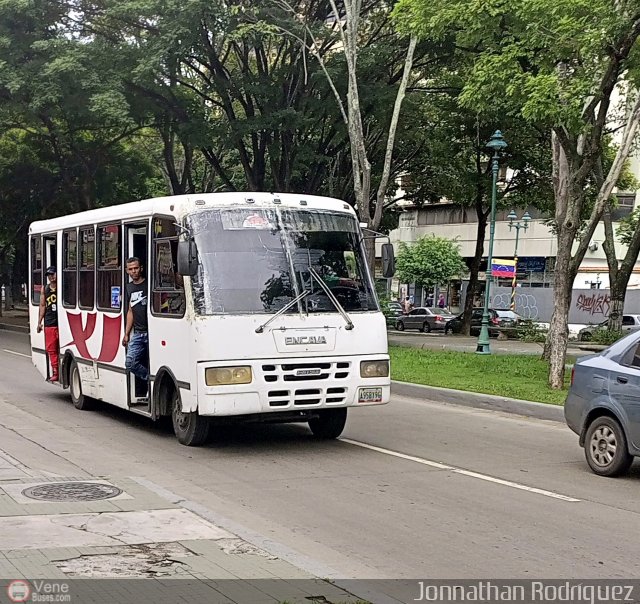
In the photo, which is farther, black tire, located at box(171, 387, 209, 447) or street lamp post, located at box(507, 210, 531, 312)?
street lamp post, located at box(507, 210, 531, 312)

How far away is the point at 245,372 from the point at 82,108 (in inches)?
826

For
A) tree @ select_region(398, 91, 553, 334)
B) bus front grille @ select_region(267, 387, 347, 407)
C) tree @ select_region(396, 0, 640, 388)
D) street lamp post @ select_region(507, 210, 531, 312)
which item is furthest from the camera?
street lamp post @ select_region(507, 210, 531, 312)

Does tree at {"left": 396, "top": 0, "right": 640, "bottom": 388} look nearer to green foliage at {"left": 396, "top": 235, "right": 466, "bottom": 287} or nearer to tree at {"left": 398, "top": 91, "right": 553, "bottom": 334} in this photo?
tree at {"left": 398, "top": 91, "right": 553, "bottom": 334}

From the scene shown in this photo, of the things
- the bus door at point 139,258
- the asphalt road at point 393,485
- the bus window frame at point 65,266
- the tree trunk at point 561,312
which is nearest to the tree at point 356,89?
the tree trunk at point 561,312

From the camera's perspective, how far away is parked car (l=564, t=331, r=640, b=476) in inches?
363

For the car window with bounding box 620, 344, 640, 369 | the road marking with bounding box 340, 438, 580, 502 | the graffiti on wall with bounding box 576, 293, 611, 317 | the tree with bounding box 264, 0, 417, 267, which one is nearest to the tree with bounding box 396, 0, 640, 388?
the tree with bounding box 264, 0, 417, 267

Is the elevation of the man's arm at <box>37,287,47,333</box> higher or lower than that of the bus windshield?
lower

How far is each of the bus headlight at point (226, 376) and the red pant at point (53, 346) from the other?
20.0ft

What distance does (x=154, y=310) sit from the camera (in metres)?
11.4

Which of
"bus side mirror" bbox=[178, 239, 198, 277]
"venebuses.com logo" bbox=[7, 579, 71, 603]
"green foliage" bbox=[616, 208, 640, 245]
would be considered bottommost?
"venebuses.com logo" bbox=[7, 579, 71, 603]

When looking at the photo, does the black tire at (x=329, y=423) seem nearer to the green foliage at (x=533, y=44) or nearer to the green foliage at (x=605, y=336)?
the green foliage at (x=533, y=44)

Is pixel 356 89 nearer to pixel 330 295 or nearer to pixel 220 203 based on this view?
pixel 220 203

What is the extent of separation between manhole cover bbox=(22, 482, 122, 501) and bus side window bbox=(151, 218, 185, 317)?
106 inches

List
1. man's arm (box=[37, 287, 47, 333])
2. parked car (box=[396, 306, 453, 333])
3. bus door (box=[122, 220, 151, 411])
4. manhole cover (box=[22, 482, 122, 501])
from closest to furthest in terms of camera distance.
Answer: manhole cover (box=[22, 482, 122, 501]) < bus door (box=[122, 220, 151, 411]) < man's arm (box=[37, 287, 47, 333]) < parked car (box=[396, 306, 453, 333])
